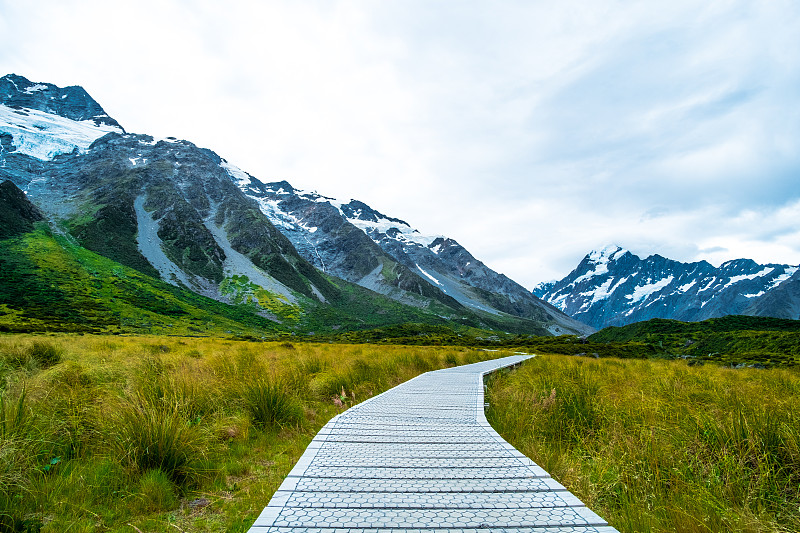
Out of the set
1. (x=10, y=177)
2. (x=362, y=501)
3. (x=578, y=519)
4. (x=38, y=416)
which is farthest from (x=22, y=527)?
(x=10, y=177)

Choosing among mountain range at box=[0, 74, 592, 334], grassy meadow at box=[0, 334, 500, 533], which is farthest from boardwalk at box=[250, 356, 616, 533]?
mountain range at box=[0, 74, 592, 334]

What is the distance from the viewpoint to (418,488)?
3.51 m

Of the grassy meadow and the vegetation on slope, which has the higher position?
the vegetation on slope

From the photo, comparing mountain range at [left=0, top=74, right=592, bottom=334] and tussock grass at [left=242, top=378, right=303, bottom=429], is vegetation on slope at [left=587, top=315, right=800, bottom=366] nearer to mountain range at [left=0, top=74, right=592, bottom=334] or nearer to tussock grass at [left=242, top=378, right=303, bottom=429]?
tussock grass at [left=242, top=378, right=303, bottom=429]

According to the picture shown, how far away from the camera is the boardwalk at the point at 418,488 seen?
2.79m

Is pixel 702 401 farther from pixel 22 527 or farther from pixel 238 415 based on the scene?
pixel 22 527

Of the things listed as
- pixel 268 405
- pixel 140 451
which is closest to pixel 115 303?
pixel 268 405

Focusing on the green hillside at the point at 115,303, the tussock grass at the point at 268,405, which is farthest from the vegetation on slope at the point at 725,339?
the green hillside at the point at 115,303

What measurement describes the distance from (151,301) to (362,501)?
11067 centimetres

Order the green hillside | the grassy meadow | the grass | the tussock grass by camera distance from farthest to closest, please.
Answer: the green hillside, the tussock grass, the grassy meadow, the grass

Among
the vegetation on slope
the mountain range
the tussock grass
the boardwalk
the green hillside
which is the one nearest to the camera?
the boardwalk

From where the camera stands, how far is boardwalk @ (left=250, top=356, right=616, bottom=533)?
2.79m

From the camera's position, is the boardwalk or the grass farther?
the grass

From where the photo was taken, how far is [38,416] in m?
5.05
